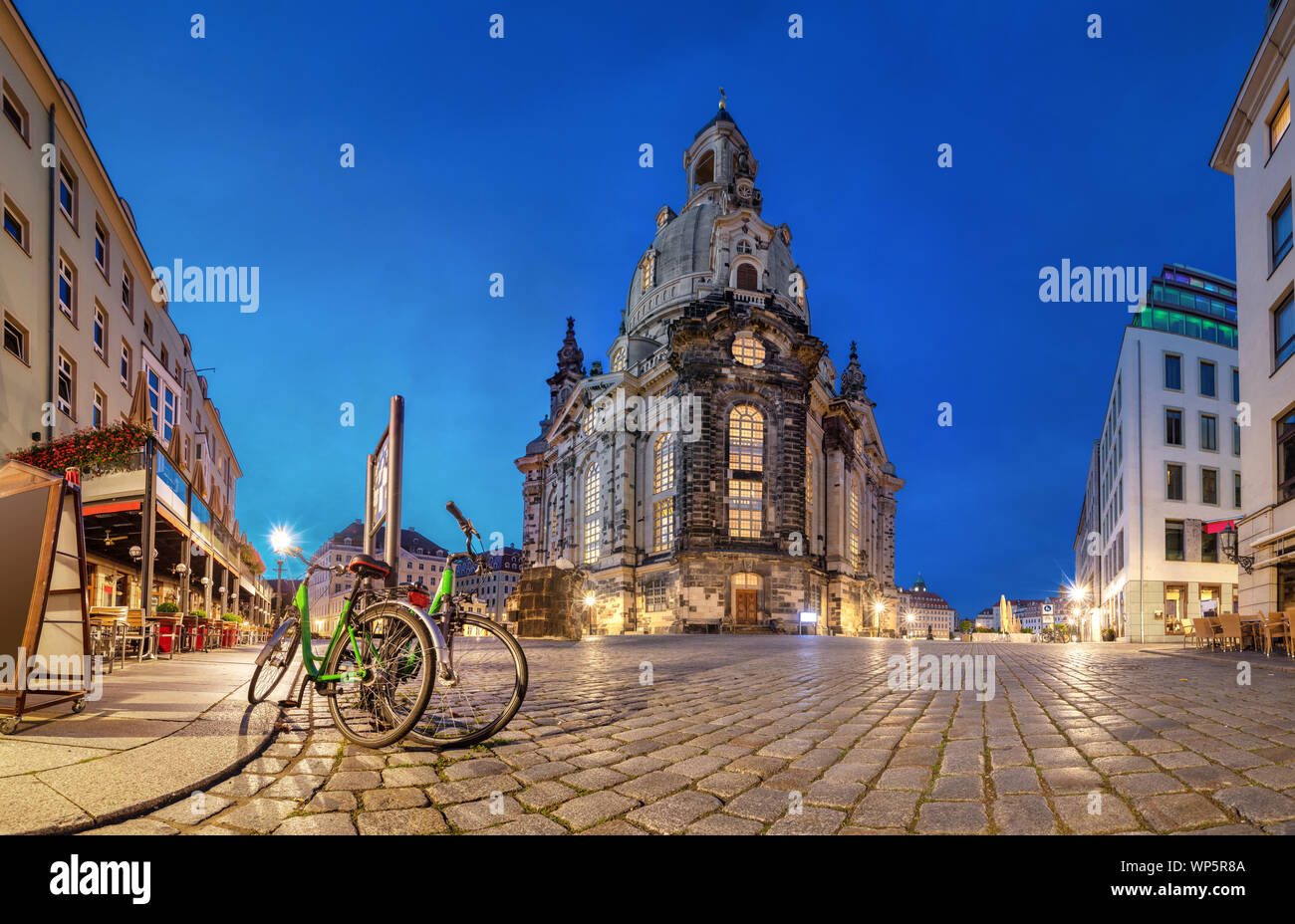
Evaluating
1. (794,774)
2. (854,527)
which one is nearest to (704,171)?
(854,527)

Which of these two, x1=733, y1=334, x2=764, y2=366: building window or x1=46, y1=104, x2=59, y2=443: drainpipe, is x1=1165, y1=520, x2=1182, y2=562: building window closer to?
x1=733, y1=334, x2=764, y2=366: building window

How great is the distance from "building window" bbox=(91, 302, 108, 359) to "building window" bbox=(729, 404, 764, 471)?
29926mm

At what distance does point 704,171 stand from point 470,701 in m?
63.4

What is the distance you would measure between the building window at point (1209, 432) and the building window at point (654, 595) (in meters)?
28.4

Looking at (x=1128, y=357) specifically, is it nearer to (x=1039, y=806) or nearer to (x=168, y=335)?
(x=1039, y=806)

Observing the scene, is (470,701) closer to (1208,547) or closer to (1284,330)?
(1284,330)

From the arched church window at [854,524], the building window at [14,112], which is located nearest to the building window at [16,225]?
the building window at [14,112]

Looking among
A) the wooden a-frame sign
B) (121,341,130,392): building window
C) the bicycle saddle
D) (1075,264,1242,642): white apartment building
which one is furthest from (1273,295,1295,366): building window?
(121,341,130,392): building window

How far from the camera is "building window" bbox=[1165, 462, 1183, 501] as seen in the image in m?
34.0

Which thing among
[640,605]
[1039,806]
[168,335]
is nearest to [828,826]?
[1039,806]

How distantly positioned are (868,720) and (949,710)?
946mm

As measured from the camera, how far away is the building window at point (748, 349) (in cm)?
4309

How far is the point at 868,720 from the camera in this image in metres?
5.29

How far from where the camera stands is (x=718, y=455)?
41188 mm
